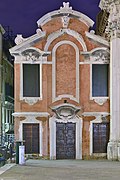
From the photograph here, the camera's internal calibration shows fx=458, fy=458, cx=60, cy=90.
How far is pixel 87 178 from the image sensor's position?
19.9 metres

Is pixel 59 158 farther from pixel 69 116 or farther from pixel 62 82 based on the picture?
pixel 62 82

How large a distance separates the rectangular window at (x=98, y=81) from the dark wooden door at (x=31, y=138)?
5.01m

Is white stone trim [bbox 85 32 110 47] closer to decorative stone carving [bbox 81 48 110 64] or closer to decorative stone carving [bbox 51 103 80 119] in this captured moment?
decorative stone carving [bbox 81 48 110 64]

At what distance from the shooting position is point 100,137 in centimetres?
3303

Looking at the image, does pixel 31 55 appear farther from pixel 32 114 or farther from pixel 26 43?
pixel 32 114

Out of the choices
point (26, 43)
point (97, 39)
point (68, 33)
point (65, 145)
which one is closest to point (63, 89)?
point (65, 145)

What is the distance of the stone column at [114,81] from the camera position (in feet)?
105

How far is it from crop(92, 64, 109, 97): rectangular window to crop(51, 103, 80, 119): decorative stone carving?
1866mm

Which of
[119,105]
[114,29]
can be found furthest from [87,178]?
[114,29]

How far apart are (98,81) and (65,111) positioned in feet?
10.8

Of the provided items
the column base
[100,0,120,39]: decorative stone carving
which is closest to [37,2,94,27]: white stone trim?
[100,0,120,39]: decorative stone carving

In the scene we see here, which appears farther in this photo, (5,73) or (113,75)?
(5,73)

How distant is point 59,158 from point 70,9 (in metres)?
10.9

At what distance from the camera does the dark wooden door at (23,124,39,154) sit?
32844mm
